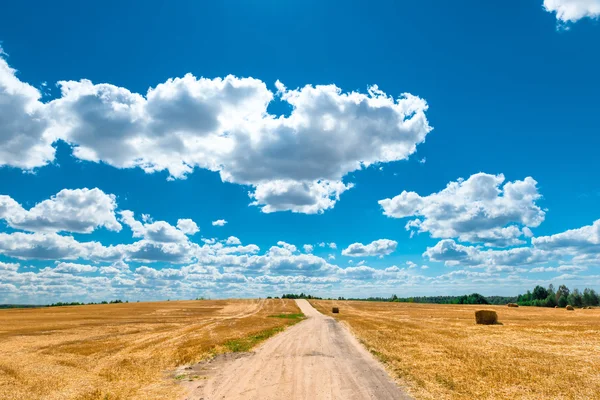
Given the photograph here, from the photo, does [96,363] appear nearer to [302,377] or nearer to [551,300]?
[302,377]

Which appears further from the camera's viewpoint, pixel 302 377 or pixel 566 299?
pixel 566 299

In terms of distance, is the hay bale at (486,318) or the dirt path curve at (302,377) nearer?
the dirt path curve at (302,377)

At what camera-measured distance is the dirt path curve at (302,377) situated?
52.0ft

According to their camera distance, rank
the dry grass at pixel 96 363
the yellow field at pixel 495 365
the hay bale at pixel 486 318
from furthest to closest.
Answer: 1. the hay bale at pixel 486 318
2. the dry grass at pixel 96 363
3. the yellow field at pixel 495 365

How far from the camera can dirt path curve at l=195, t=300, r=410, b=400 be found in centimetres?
1584

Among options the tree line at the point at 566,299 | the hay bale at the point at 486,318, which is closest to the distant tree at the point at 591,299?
the tree line at the point at 566,299

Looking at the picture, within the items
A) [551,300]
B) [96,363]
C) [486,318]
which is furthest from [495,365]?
[551,300]

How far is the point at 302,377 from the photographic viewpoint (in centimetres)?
1883

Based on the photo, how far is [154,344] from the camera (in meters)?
33.0

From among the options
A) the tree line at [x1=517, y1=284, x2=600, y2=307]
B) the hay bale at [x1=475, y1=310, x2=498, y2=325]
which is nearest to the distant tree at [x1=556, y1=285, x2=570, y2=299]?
the tree line at [x1=517, y1=284, x2=600, y2=307]

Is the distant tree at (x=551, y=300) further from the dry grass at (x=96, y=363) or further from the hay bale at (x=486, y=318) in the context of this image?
the dry grass at (x=96, y=363)

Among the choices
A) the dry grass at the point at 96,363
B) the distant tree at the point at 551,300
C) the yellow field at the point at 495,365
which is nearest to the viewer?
the yellow field at the point at 495,365

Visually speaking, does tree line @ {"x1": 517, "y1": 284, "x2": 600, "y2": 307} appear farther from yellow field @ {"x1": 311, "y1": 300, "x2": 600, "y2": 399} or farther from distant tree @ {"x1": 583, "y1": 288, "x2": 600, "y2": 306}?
yellow field @ {"x1": 311, "y1": 300, "x2": 600, "y2": 399}

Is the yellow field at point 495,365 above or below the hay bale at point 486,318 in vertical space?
above
